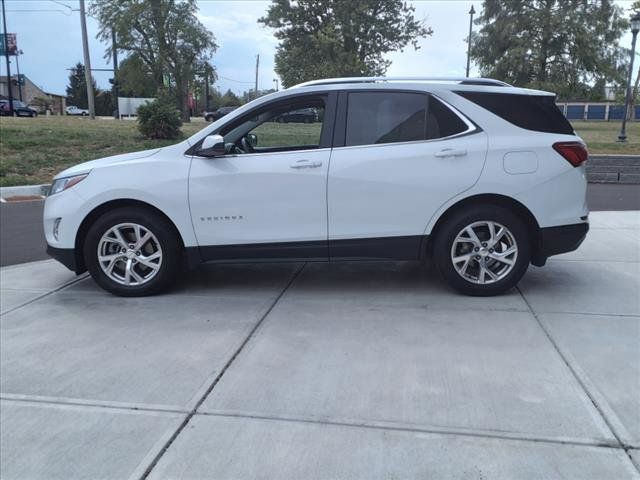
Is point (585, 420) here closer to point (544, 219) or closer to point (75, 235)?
point (544, 219)

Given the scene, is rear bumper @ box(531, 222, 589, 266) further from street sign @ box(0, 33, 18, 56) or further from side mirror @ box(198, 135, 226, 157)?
street sign @ box(0, 33, 18, 56)

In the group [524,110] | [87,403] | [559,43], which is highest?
[559,43]

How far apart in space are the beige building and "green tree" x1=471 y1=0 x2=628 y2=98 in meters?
55.7

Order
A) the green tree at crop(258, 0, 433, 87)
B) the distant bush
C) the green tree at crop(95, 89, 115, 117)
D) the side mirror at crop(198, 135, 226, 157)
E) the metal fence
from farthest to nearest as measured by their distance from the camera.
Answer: the green tree at crop(95, 89, 115, 117), the metal fence, the green tree at crop(258, 0, 433, 87), the distant bush, the side mirror at crop(198, 135, 226, 157)

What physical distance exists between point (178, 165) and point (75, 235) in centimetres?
110

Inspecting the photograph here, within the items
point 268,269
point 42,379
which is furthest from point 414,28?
point 42,379

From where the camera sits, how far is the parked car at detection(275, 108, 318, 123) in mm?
5043

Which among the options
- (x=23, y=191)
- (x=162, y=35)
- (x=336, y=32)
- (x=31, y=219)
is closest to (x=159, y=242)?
(x=31, y=219)

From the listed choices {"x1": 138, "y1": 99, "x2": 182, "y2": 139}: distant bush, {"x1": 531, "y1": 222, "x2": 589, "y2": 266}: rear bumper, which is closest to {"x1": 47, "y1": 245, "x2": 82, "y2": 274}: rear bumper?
{"x1": 531, "y1": 222, "x2": 589, "y2": 266}: rear bumper

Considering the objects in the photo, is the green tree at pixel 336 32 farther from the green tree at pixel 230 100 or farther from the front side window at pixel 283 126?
the green tree at pixel 230 100

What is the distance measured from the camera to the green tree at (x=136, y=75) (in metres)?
48.4

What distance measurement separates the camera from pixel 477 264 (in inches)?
194

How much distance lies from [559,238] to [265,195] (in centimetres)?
247

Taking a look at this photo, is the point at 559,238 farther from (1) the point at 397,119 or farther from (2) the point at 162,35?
(2) the point at 162,35
